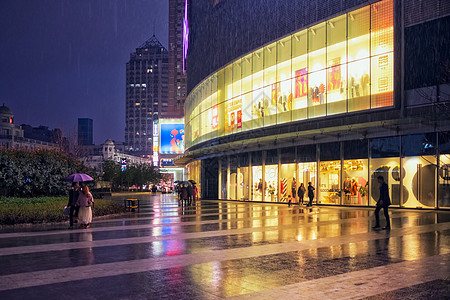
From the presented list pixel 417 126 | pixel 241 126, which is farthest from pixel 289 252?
pixel 241 126

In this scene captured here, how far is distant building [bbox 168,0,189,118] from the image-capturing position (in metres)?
160

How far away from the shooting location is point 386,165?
26.7 meters

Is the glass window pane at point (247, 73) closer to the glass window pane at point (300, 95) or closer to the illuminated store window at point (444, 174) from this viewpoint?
the glass window pane at point (300, 95)

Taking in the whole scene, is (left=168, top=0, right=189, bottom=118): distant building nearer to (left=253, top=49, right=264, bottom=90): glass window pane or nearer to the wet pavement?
(left=253, top=49, right=264, bottom=90): glass window pane

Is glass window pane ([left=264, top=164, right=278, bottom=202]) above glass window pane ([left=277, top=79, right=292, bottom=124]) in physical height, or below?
below

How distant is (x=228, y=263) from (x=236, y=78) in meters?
32.0

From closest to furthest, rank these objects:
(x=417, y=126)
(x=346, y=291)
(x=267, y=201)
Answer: (x=346, y=291)
(x=417, y=126)
(x=267, y=201)

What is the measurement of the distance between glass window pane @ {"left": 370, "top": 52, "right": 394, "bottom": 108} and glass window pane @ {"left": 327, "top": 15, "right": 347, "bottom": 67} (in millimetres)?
2465

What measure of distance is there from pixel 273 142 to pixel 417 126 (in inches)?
482

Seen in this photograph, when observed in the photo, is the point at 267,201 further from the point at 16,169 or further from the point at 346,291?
the point at 346,291

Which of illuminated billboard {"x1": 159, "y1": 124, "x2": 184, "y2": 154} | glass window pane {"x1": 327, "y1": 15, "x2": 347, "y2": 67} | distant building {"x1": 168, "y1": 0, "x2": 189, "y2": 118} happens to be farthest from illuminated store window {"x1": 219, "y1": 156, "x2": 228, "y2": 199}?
distant building {"x1": 168, "y1": 0, "x2": 189, "y2": 118}

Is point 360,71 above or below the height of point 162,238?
above

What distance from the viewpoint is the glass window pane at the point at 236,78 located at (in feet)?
130

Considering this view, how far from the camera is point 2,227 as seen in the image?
679 inches
